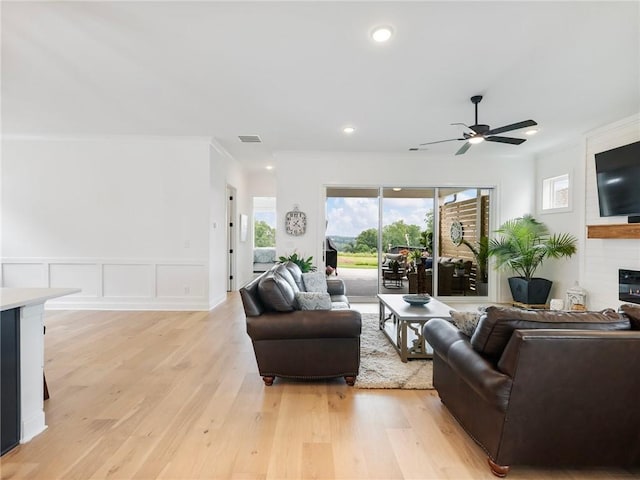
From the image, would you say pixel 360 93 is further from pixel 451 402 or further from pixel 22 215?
pixel 22 215

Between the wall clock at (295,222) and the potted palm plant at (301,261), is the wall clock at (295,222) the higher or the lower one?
the higher one

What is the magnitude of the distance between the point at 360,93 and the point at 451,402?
3.07m

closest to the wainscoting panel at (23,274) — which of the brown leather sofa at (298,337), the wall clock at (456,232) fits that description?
the brown leather sofa at (298,337)

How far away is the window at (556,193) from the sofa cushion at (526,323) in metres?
4.73

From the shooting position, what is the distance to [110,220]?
17.3 ft

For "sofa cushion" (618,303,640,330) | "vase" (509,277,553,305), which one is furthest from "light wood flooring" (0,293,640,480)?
"vase" (509,277,553,305)

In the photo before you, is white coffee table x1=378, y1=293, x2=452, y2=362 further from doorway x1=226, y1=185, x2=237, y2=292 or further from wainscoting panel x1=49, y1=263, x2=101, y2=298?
wainscoting panel x1=49, y1=263, x2=101, y2=298

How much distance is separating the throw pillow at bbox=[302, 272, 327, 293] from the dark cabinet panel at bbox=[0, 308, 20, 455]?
2.73 metres

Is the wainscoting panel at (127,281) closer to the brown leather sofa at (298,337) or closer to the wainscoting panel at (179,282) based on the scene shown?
the wainscoting panel at (179,282)

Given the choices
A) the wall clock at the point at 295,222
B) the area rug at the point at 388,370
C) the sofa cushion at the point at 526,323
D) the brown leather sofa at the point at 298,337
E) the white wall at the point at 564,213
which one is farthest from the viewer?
the wall clock at the point at 295,222

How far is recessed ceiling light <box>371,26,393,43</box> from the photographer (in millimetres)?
2393

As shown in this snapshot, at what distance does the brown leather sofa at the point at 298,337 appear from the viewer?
2602mm

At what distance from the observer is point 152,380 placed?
2793 millimetres

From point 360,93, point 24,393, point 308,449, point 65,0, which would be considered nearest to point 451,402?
point 308,449
